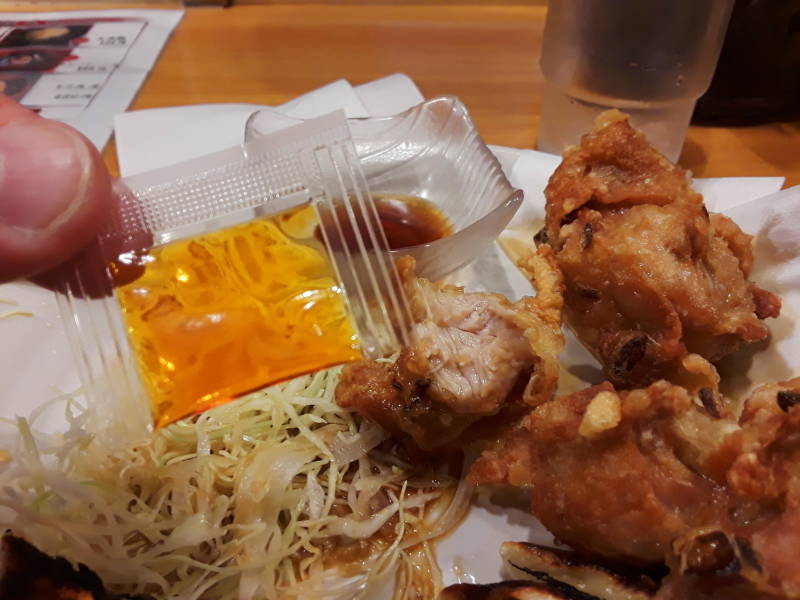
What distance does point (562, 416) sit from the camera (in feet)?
4.02

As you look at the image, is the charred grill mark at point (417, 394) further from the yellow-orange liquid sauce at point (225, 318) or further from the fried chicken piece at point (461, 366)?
the yellow-orange liquid sauce at point (225, 318)

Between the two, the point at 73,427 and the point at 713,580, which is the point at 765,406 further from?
the point at 73,427

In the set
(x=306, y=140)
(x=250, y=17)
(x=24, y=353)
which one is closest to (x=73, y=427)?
(x=24, y=353)

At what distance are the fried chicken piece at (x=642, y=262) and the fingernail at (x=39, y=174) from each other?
3.61 feet

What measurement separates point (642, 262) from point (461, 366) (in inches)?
19.4

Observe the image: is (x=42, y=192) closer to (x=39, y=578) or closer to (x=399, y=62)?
(x=39, y=578)

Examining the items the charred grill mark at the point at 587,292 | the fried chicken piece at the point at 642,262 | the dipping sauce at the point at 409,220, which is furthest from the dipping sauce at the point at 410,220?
the charred grill mark at the point at 587,292

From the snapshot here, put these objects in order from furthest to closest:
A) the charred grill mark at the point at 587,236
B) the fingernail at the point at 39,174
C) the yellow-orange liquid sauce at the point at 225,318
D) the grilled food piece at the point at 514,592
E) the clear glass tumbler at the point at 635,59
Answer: the clear glass tumbler at the point at 635,59, the charred grill mark at the point at 587,236, the yellow-orange liquid sauce at the point at 225,318, the grilled food piece at the point at 514,592, the fingernail at the point at 39,174

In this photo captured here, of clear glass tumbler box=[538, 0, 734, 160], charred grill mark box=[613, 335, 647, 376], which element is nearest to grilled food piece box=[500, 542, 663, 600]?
charred grill mark box=[613, 335, 647, 376]

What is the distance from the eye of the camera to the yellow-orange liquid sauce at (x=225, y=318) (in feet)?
3.94

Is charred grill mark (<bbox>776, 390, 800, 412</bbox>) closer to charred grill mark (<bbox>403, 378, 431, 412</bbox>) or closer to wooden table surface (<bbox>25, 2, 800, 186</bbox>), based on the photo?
charred grill mark (<bbox>403, 378, 431, 412</bbox>)

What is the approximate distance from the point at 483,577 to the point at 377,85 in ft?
7.15

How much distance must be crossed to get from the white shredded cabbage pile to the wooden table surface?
4.83 ft

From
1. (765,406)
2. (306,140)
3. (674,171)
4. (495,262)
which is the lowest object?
(495,262)
